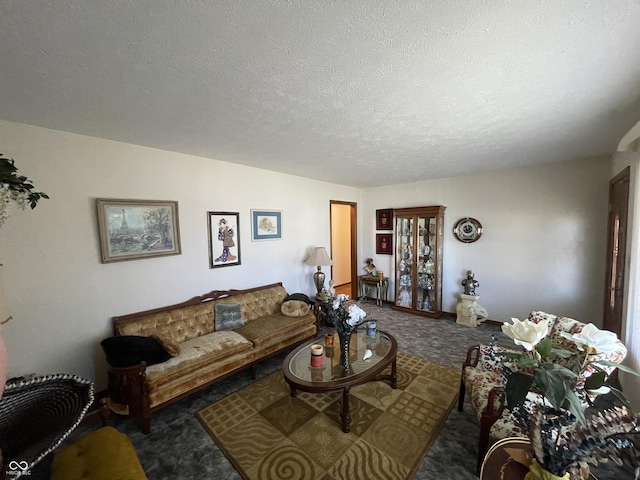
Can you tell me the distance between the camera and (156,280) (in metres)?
2.76

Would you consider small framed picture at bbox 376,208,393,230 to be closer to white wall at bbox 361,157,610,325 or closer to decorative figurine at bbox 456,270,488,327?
white wall at bbox 361,157,610,325

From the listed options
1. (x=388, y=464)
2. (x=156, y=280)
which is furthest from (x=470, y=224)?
(x=156, y=280)

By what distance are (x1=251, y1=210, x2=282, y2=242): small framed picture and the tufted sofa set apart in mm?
762

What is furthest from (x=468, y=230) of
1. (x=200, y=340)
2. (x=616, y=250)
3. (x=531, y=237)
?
(x=200, y=340)

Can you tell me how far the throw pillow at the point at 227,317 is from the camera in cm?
300

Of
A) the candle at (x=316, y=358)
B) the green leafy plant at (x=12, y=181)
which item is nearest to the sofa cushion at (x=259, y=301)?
the candle at (x=316, y=358)

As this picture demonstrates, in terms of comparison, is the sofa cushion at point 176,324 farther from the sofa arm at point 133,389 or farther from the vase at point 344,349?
the vase at point 344,349

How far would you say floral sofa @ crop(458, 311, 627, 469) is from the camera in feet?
5.15

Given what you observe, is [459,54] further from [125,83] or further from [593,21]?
[125,83]

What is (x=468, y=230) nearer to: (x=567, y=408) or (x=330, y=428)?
(x=330, y=428)

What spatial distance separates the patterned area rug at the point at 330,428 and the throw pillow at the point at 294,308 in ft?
2.77

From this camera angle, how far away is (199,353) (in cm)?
240

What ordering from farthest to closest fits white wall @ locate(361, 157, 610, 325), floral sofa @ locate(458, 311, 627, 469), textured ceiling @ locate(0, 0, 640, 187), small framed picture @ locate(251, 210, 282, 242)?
small framed picture @ locate(251, 210, 282, 242) → white wall @ locate(361, 157, 610, 325) → floral sofa @ locate(458, 311, 627, 469) → textured ceiling @ locate(0, 0, 640, 187)

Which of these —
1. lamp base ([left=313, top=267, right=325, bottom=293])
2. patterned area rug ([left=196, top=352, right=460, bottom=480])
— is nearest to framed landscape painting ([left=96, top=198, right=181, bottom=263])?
patterned area rug ([left=196, top=352, right=460, bottom=480])
